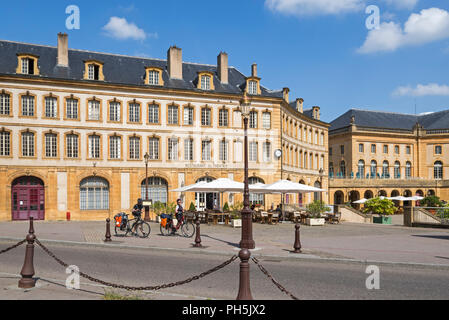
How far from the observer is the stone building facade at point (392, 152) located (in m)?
63.9

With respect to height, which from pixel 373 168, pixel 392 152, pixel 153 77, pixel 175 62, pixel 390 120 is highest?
pixel 175 62

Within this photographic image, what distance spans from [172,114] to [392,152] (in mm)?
42933

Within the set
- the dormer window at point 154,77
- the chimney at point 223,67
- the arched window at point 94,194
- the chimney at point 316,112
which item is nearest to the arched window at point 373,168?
the chimney at point 316,112

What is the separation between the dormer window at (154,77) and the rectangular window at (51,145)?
840 centimetres

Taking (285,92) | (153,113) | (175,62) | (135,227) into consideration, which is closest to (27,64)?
(153,113)

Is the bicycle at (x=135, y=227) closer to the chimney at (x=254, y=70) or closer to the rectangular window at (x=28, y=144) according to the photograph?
the rectangular window at (x=28, y=144)

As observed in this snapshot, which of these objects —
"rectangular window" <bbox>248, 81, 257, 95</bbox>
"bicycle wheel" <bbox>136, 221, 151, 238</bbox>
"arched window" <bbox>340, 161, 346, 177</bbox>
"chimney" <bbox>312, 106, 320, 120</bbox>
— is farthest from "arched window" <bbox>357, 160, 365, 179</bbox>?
"bicycle wheel" <bbox>136, 221, 151, 238</bbox>

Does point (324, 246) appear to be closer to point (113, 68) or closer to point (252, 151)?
point (252, 151)

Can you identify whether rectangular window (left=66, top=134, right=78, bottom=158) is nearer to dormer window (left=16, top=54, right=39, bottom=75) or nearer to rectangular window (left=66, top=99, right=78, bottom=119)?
rectangular window (left=66, top=99, right=78, bottom=119)

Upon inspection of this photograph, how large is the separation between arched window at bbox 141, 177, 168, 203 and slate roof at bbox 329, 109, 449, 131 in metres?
38.3

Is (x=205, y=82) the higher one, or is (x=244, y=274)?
(x=205, y=82)

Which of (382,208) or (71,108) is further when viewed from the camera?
(71,108)

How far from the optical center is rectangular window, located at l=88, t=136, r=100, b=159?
33.5 meters

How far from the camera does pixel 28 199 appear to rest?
104 feet
